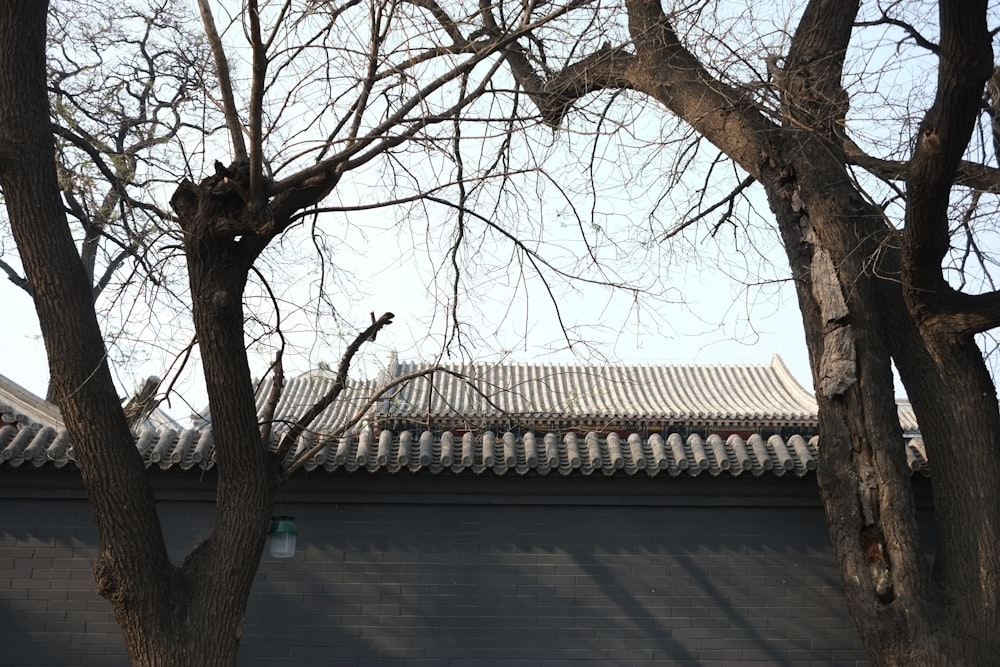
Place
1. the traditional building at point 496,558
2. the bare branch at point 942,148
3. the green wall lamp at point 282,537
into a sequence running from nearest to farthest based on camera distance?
1. the bare branch at point 942,148
2. the green wall lamp at point 282,537
3. the traditional building at point 496,558

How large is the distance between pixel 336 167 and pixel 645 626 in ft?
12.6

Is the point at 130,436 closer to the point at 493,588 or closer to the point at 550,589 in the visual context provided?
the point at 493,588

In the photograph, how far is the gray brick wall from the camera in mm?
7078

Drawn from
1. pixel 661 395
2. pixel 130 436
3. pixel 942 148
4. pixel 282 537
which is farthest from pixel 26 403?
pixel 661 395

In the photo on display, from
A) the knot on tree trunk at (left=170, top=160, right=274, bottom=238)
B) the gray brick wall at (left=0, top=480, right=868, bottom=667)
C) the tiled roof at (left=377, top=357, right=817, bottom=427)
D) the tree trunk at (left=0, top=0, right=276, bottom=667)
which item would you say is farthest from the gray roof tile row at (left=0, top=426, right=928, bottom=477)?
the tiled roof at (left=377, top=357, right=817, bottom=427)

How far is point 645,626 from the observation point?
23.4 ft

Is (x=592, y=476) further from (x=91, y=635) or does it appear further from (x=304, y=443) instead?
(x=91, y=635)

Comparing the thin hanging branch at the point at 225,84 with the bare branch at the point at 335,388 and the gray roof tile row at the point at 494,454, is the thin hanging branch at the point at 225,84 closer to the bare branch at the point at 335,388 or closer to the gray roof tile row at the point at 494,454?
the bare branch at the point at 335,388

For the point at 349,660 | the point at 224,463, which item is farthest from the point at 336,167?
the point at 349,660

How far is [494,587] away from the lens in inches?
282

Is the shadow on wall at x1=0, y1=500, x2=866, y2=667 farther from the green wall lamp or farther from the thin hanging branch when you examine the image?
the thin hanging branch

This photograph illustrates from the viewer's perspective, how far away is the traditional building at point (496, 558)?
7066mm

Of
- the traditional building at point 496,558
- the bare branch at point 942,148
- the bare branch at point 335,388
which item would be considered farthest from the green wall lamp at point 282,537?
the bare branch at point 942,148

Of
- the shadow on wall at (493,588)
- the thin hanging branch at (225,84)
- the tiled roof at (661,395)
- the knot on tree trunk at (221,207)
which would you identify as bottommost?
the shadow on wall at (493,588)
